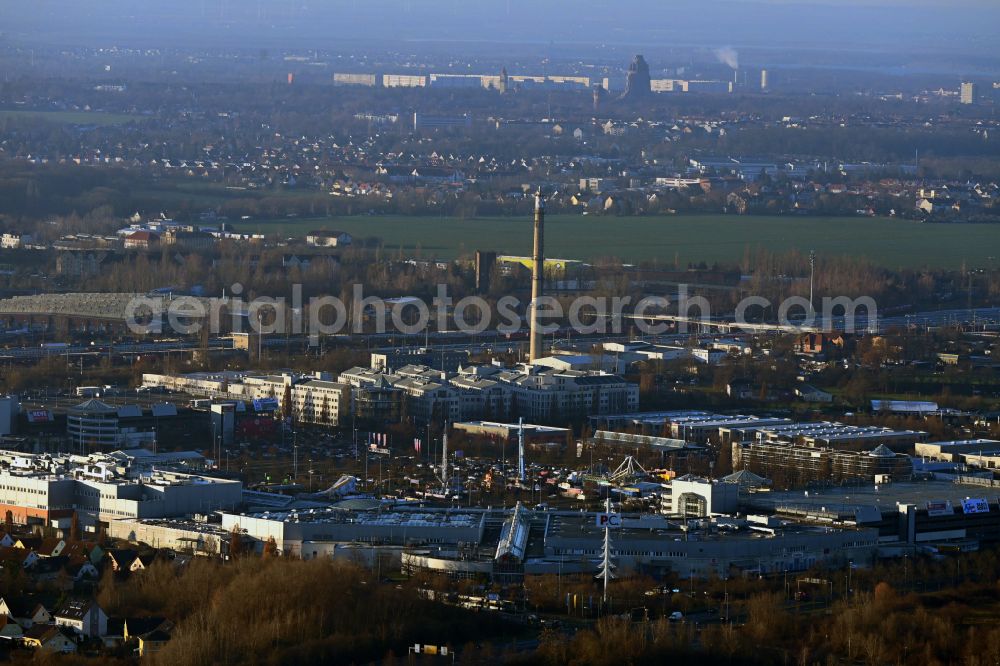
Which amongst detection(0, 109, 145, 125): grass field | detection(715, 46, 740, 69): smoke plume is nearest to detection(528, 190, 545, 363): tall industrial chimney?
detection(0, 109, 145, 125): grass field

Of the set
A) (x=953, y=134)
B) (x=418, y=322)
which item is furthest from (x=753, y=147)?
(x=418, y=322)

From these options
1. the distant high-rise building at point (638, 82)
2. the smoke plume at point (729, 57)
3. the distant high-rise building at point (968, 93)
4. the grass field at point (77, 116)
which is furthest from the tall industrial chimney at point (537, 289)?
the smoke plume at point (729, 57)

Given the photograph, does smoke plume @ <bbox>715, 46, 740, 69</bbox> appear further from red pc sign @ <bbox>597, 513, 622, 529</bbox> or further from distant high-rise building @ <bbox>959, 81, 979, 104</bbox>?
red pc sign @ <bbox>597, 513, 622, 529</bbox>

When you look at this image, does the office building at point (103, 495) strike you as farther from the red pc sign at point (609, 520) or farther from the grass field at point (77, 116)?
the grass field at point (77, 116)

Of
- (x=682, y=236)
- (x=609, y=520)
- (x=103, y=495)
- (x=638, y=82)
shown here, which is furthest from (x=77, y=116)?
(x=609, y=520)

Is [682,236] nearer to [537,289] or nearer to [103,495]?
[537,289]

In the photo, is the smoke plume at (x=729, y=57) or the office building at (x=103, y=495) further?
the smoke plume at (x=729, y=57)

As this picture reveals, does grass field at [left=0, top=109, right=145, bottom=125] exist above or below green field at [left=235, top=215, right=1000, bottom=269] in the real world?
above
